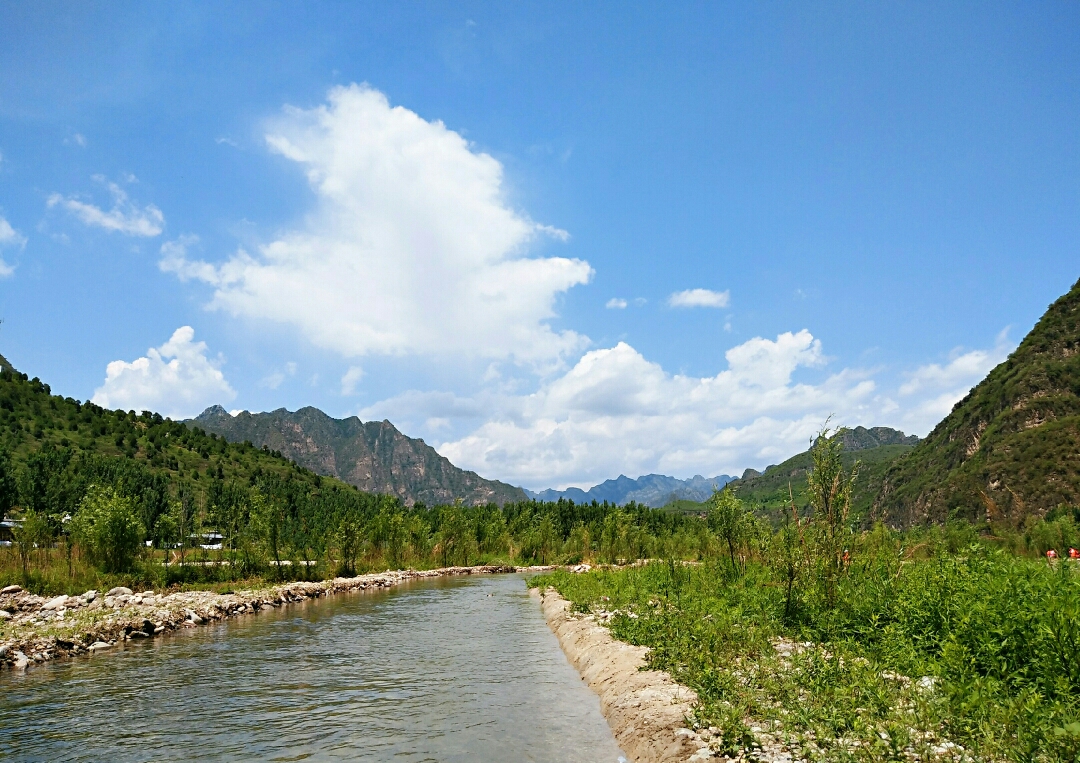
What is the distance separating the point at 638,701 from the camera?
12.8m

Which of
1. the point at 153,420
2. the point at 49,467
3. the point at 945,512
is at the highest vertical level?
the point at 153,420

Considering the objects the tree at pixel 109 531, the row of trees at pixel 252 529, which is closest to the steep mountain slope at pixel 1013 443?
the row of trees at pixel 252 529

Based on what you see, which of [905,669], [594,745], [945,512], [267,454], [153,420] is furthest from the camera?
[267,454]

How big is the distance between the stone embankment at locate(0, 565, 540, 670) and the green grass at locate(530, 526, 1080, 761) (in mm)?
21755

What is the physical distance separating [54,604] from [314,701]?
22167mm

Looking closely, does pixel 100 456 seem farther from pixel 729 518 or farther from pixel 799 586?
pixel 799 586

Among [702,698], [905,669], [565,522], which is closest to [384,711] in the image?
[702,698]

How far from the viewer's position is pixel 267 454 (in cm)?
17475

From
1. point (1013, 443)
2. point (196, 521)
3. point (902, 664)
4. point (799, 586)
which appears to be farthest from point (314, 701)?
point (1013, 443)

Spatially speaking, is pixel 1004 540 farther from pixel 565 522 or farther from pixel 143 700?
pixel 565 522

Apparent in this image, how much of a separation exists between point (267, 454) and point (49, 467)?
272ft

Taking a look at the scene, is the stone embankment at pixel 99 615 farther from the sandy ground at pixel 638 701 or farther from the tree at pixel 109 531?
the sandy ground at pixel 638 701

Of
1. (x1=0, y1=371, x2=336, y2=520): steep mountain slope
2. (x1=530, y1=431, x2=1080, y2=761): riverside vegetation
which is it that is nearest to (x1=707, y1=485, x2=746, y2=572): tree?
(x1=530, y1=431, x2=1080, y2=761): riverside vegetation

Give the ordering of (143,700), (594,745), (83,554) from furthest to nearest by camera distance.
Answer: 1. (83,554)
2. (143,700)
3. (594,745)
